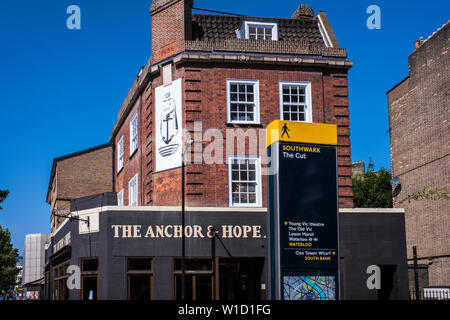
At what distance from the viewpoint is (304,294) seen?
2180cm

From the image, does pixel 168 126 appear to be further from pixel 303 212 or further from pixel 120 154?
pixel 120 154

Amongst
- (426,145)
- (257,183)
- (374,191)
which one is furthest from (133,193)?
(374,191)

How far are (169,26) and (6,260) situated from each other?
56447 millimetres

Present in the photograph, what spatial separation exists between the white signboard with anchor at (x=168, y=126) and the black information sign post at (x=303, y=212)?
17.7ft

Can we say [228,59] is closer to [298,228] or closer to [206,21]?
[206,21]

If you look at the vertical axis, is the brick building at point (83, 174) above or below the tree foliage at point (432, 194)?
above

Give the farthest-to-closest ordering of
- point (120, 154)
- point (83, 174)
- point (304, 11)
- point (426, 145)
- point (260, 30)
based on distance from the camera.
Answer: point (426, 145) < point (83, 174) < point (120, 154) < point (304, 11) < point (260, 30)

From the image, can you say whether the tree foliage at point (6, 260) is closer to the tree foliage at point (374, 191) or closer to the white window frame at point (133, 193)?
the tree foliage at point (374, 191)

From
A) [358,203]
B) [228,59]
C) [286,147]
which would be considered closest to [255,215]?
[286,147]

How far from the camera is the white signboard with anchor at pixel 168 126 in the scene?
26531mm

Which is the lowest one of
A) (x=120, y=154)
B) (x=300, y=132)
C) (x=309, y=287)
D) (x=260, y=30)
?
(x=309, y=287)

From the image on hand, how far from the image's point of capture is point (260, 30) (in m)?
28.6

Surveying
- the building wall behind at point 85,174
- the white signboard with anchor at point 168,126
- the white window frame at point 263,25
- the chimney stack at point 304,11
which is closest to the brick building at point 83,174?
the building wall behind at point 85,174

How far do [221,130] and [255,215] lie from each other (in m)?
3.89
